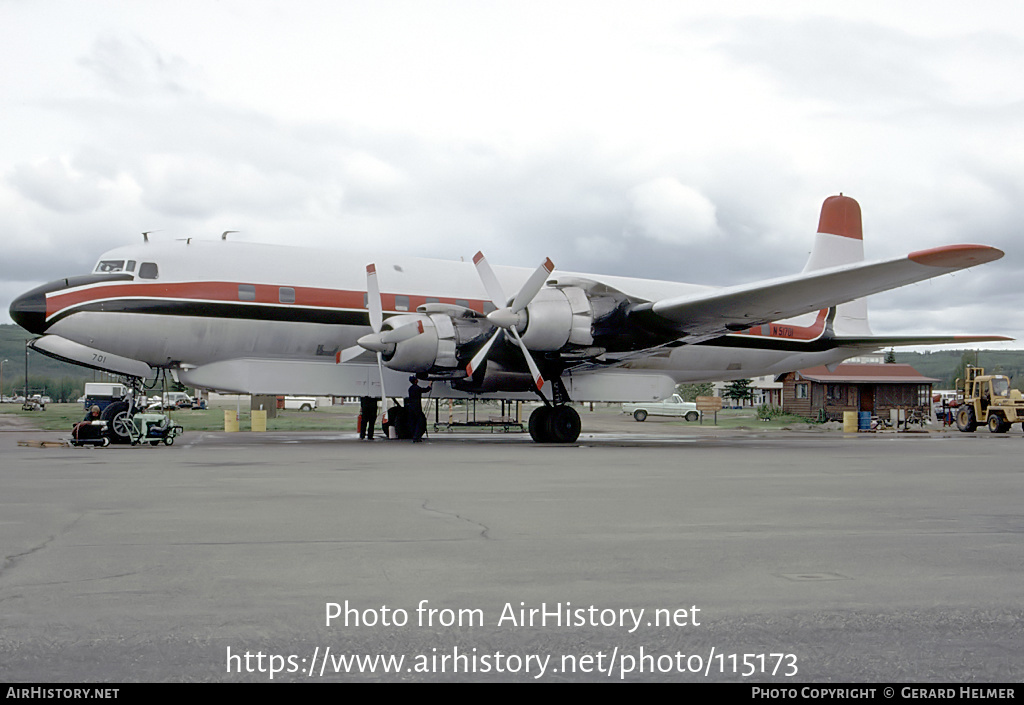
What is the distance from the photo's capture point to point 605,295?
21969 millimetres

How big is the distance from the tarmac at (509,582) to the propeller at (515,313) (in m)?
9.16

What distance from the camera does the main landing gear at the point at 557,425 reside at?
2294 centimetres

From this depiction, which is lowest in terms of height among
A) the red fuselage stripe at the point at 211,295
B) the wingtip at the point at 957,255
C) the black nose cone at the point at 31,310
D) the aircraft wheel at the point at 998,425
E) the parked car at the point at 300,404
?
the parked car at the point at 300,404

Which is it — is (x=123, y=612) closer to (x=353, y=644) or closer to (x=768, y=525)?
(x=353, y=644)

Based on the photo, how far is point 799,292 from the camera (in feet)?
67.7

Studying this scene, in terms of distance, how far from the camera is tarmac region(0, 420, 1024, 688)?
4.01 m

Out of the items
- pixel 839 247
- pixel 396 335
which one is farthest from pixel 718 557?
pixel 839 247

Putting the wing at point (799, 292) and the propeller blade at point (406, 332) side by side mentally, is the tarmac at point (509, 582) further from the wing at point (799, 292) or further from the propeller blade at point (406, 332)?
the propeller blade at point (406, 332)

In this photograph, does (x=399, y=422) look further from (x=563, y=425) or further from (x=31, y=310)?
(x=31, y=310)

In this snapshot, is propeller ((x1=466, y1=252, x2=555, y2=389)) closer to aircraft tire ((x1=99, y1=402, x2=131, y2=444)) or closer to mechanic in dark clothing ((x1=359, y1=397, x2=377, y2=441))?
mechanic in dark clothing ((x1=359, y1=397, x2=377, y2=441))

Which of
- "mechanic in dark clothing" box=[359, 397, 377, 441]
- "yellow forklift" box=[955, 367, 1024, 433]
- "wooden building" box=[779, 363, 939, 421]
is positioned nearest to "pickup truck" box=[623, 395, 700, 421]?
"wooden building" box=[779, 363, 939, 421]

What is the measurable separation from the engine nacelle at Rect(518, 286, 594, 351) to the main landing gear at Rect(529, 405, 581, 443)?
2.30 meters

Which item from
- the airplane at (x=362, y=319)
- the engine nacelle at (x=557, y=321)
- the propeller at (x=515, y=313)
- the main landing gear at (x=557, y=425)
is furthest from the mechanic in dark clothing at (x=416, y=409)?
the engine nacelle at (x=557, y=321)

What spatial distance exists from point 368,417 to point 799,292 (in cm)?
1222
